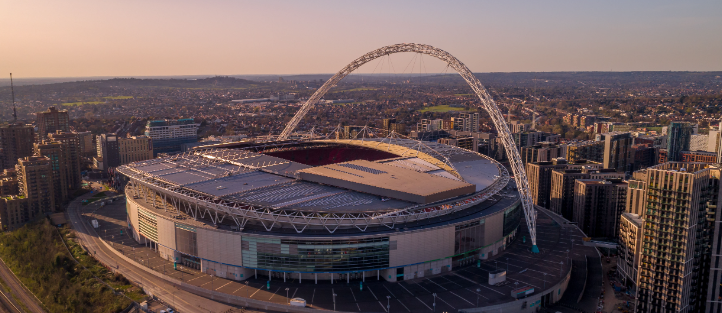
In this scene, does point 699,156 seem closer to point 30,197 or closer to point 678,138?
point 678,138

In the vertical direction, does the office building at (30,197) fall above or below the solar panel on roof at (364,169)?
below

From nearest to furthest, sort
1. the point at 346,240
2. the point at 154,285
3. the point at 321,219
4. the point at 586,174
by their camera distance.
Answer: the point at 346,240
the point at 321,219
the point at 154,285
the point at 586,174

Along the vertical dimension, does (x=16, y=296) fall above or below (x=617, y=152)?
below

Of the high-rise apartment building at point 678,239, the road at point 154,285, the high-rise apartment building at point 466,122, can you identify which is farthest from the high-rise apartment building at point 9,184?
the high-rise apartment building at point 466,122

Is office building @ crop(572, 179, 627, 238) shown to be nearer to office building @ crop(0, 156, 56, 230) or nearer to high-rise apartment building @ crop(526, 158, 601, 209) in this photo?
high-rise apartment building @ crop(526, 158, 601, 209)

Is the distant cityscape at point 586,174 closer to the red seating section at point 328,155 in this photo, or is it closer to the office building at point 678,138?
the office building at point 678,138

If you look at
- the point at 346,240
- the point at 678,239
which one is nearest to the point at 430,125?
the point at 346,240

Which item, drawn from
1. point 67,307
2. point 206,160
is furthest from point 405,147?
point 67,307
